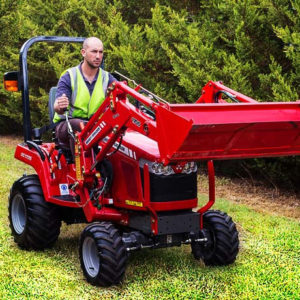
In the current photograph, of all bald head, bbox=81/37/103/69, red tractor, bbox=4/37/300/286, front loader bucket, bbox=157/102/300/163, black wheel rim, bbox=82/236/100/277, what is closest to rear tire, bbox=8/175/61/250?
red tractor, bbox=4/37/300/286

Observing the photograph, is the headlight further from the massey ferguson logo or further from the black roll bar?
the black roll bar

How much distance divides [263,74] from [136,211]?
→ 392cm

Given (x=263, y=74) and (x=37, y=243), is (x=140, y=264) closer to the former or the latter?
(x=37, y=243)

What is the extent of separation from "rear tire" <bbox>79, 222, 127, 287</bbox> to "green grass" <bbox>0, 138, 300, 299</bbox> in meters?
0.09

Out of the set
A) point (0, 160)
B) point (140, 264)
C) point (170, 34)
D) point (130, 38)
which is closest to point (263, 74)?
point (170, 34)

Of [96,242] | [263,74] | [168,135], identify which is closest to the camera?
Answer: [168,135]

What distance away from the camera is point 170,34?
9617mm

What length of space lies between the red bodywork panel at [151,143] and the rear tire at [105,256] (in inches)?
11.4

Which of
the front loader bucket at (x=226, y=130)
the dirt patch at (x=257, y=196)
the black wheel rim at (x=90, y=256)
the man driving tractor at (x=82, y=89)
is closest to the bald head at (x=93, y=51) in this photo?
the man driving tractor at (x=82, y=89)

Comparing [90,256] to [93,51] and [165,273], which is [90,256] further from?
[93,51]

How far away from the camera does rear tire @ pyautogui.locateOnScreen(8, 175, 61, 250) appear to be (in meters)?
5.44

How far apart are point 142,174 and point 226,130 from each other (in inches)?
40.2

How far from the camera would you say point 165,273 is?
4.97 m

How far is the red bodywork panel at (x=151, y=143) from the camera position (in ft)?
13.3
